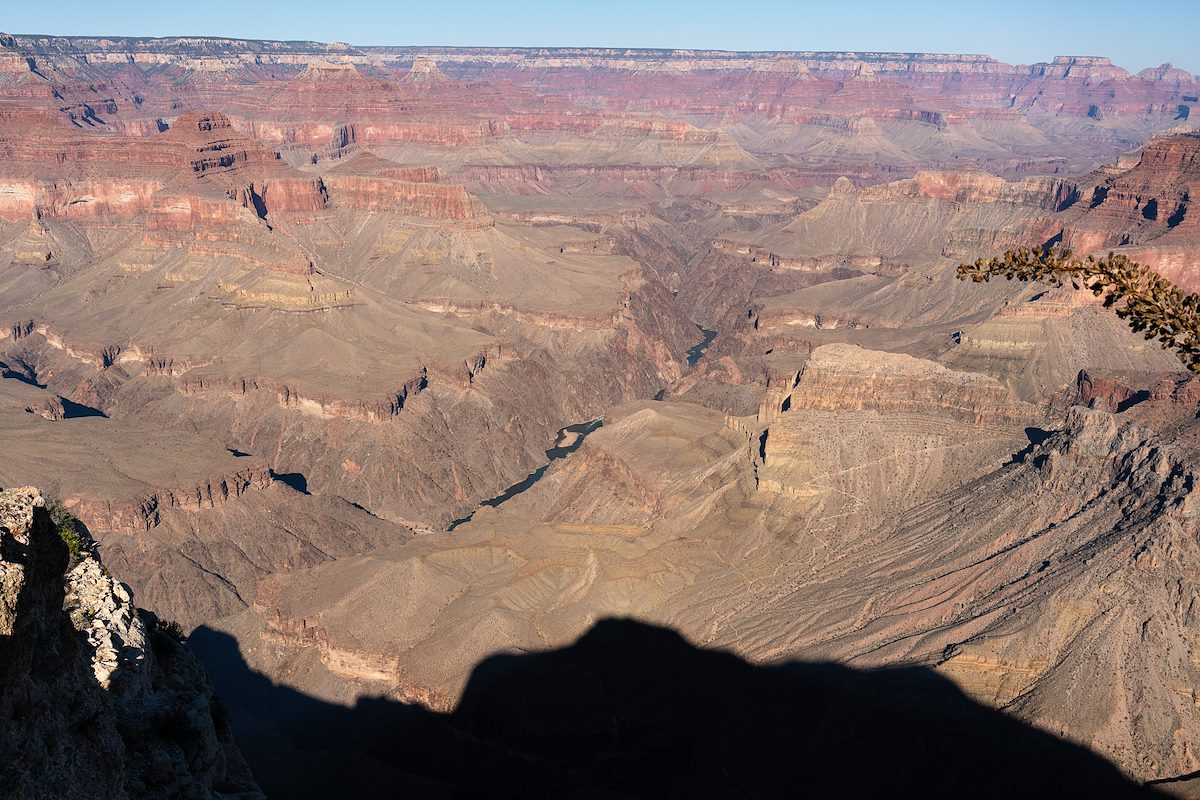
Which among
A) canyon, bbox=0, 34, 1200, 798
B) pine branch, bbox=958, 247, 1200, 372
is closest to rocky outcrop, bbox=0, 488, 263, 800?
canyon, bbox=0, 34, 1200, 798

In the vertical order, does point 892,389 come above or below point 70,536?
above

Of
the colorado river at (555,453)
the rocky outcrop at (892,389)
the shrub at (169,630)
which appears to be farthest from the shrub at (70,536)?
the rocky outcrop at (892,389)

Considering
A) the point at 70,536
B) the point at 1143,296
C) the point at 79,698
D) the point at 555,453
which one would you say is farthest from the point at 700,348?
the point at 1143,296

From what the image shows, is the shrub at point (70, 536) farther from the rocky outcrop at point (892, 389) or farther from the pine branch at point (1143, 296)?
the rocky outcrop at point (892, 389)

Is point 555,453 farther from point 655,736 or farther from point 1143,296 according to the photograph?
point 1143,296

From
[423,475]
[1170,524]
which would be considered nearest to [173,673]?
[1170,524]

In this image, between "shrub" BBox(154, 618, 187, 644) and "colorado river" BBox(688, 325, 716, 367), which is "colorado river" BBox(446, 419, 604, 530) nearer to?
"colorado river" BBox(688, 325, 716, 367)
